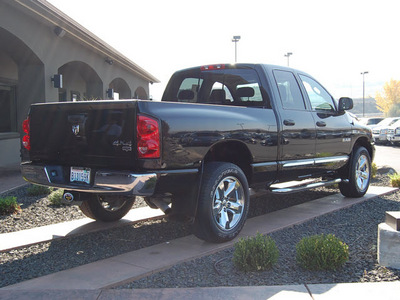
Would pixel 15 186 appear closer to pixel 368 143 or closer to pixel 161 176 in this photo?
pixel 161 176

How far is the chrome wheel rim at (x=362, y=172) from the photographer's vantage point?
7.37 meters


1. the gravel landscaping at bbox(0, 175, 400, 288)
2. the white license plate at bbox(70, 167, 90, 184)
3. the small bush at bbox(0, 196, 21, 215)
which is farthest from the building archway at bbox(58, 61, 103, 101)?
the white license plate at bbox(70, 167, 90, 184)

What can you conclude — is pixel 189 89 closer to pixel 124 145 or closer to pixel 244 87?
pixel 244 87

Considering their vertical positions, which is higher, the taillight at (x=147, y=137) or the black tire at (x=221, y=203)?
the taillight at (x=147, y=137)

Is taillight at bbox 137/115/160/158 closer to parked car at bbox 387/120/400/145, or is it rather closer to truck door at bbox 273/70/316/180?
truck door at bbox 273/70/316/180

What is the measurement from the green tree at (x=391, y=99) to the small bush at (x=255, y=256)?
8406cm

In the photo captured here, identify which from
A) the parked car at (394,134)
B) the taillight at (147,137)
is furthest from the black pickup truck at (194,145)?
the parked car at (394,134)

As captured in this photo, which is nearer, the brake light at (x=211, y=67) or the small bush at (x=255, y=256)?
the small bush at (x=255, y=256)

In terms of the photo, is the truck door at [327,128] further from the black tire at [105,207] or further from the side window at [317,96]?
the black tire at [105,207]

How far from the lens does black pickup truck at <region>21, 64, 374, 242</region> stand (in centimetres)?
397

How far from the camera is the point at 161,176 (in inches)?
158

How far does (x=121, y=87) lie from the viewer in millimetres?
22484

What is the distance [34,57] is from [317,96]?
812 cm

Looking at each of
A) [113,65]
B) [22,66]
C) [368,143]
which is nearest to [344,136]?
[368,143]
